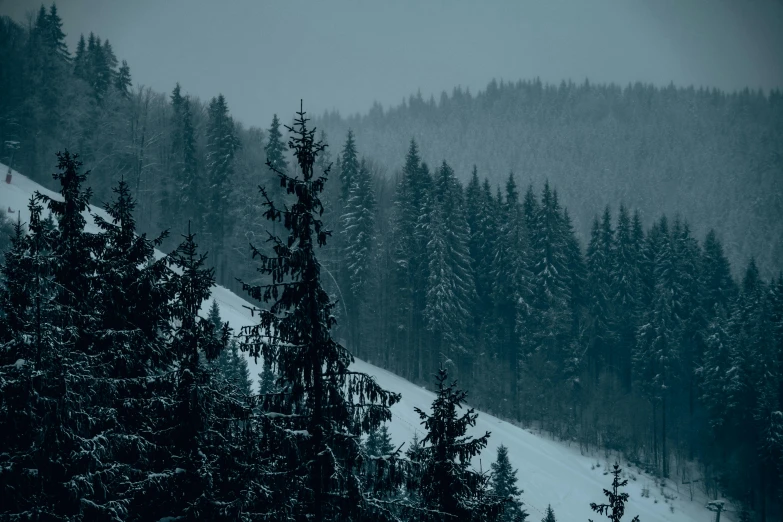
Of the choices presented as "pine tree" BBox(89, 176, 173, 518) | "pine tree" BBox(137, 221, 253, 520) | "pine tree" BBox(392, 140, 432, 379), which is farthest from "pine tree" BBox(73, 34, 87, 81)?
"pine tree" BBox(137, 221, 253, 520)

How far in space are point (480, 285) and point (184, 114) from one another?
38.0m

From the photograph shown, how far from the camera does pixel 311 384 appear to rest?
366 inches

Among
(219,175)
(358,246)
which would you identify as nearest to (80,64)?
(219,175)

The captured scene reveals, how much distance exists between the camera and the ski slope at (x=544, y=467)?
121ft

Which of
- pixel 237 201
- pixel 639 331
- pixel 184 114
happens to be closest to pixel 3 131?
pixel 184 114

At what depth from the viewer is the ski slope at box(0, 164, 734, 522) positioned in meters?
36.8

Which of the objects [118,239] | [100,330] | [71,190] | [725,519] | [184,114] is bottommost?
[725,519]

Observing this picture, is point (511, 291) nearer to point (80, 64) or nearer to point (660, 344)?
point (660, 344)

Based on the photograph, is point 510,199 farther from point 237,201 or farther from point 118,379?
point 118,379

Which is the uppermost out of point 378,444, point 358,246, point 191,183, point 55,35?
point 55,35

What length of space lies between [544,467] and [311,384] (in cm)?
3539

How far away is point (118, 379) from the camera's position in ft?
32.0

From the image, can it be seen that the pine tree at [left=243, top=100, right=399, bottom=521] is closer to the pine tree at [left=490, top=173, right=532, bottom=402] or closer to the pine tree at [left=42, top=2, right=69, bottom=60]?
the pine tree at [left=490, top=173, right=532, bottom=402]

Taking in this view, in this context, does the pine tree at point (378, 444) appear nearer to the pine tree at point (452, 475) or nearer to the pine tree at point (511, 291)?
the pine tree at point (452, 475)
